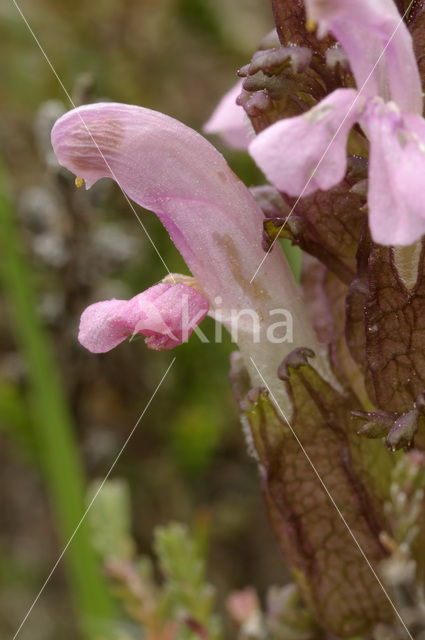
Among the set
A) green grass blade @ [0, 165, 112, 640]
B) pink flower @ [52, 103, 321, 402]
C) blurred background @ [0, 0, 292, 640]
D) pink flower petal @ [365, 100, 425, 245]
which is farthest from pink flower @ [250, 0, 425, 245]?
green grass blade @ [0, 165, 112, 640]

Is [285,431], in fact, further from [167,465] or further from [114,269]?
[167,465]

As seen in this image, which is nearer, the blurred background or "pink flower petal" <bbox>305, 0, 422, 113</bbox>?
"pink flower petal" <bbox>305, 0, 422, 113</bbox>

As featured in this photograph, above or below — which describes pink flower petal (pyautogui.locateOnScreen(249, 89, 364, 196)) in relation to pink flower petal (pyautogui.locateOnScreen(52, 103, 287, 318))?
above

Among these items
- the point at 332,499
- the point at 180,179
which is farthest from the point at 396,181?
the point at 332,499

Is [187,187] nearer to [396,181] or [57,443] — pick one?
[396,181]

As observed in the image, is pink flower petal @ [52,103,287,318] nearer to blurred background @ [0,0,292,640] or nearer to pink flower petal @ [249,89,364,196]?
pink flower petal @ [249,89,364,196]

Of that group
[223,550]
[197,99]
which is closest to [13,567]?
[223,550]

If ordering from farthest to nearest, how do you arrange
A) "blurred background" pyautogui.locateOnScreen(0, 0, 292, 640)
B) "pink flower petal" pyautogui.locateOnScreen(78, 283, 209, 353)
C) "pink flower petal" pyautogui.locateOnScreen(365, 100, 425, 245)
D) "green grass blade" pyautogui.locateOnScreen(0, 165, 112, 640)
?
"blurred background" pyautogui.locateOnScreen(0, 0, 292, 640), "green grass blade" pyautogui.locateOnScreen(0, 165, 112, 640), "pink flower petal" pyautogui.locateOnScreen(78, 283, 209, 353), "pink flower petal" pyautogui.locateOnScreen(365, 100, 425, 245)

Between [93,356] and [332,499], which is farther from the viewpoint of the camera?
[93,356]
